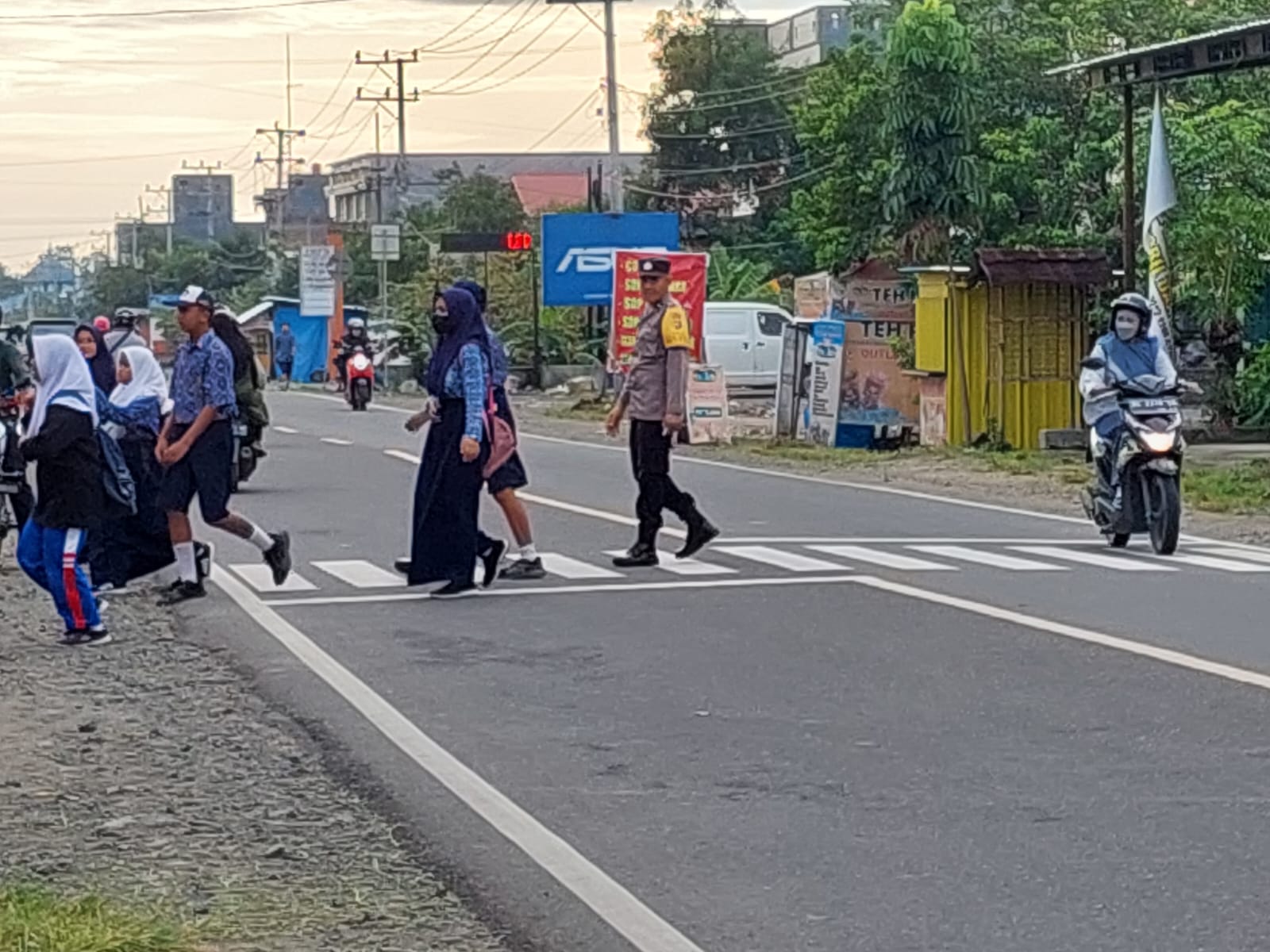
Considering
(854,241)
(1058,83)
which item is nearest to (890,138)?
(1058,83)

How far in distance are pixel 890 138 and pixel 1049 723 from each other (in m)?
33.1

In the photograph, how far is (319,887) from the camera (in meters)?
6.77

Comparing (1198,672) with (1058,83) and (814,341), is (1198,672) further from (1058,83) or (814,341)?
(1058,83)

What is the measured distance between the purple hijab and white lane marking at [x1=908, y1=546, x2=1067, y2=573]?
3800 millimetres

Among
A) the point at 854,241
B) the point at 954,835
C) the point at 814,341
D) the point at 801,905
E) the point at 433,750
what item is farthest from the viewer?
the point at 854,241

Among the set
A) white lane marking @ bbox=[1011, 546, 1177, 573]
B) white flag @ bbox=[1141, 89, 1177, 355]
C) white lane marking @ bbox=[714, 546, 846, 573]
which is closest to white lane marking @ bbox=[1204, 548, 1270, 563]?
white lane marking @ bbox=[1011, 546, 1177, 573]

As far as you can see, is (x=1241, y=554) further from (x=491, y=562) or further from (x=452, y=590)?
(x=452, y=590)

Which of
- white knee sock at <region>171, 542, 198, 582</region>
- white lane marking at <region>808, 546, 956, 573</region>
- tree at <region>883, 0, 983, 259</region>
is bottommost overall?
white lane marking at <region>808, 546, 956, 573</region>

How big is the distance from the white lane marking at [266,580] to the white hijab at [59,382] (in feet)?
8.88

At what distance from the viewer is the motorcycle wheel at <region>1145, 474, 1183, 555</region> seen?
51.3ft

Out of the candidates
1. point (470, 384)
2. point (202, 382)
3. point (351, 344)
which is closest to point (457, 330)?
point (470, 384)

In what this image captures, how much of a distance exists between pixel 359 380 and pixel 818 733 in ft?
120

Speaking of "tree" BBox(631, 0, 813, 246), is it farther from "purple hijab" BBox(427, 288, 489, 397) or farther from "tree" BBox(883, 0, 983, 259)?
"purple hijab" BBox(427, 288, 489, 397)

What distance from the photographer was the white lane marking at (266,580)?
46.9 feet
